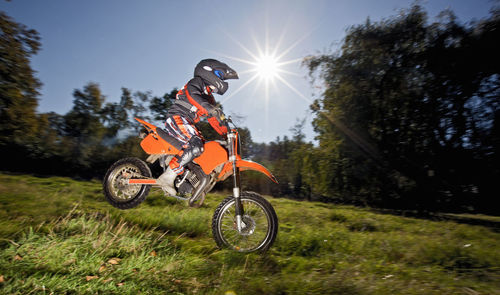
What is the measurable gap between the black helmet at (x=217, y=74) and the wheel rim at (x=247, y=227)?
5.72 ft

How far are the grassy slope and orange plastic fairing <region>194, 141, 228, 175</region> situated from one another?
46.1 inches

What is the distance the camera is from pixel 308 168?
16500 mm

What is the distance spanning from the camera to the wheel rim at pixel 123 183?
4477 mm

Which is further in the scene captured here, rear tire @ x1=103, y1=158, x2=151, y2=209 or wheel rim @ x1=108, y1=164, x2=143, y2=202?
wheel rim @ x1=108, y1=164, x2=143, y2=202

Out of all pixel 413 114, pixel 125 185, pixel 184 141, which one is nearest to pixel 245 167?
pixel 184 141

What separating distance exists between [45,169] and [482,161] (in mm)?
32073

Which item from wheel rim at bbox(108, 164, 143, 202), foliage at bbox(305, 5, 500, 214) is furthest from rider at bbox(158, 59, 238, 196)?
foliage at bbox(305, 5, 500, 214)

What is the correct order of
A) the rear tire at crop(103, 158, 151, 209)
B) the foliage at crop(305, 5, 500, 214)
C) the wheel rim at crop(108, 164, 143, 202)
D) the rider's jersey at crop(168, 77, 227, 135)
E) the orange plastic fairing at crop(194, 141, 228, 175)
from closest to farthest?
the rider's jersey at crop(168, 77, 227, 135), the orange plastic fairing at crop(194, 141, 228, 175), the rear tire at crop(103, 158, 151, 209), the wheel rim at crop(108, 164, 143, 202), the foliage at crop(305, 5, 500, 214)

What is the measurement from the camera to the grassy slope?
2447mm

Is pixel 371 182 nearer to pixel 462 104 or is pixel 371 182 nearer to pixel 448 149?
pixel 448 149

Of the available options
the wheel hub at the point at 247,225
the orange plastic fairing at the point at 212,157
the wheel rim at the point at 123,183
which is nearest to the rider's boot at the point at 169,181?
the orange plastic fairing at the point at 212,157

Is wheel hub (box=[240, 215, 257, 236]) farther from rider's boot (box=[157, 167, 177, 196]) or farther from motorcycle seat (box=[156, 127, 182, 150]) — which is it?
motorcycle seat (box=[156, 127, 182, 150])

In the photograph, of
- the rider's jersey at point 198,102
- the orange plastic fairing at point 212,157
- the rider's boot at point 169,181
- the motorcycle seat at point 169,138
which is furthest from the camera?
the motorcycle seat at point 169,138

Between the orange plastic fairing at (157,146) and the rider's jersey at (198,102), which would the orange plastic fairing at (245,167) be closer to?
the rider's jersey at (198,102)
